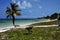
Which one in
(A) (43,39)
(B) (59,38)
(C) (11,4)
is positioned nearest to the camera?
(A) (43,39)

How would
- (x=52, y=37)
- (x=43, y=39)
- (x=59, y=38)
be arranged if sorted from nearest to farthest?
(x=43, y=39) < (x=59, y=38) < (x=52, y=37)

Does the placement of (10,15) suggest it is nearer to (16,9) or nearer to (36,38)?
(16,9)

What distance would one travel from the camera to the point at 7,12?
6775cm

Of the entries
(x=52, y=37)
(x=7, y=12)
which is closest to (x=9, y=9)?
(x=7, y=12)

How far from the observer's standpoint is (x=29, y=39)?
1240 centimetres

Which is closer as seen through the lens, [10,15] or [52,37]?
[52,37]

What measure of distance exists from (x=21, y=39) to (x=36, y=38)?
120cm

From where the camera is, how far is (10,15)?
68.3 m

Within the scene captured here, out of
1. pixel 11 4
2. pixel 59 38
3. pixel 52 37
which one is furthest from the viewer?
pixel 11 4

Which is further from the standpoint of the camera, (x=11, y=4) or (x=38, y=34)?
(x=11, y=4)

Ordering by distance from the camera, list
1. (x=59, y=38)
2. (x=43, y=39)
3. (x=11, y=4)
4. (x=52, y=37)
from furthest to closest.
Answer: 1. (x=11, y=4)
2. (x=52, y=37)
3. (x=59, y=38)
4. (x=43, y=39)

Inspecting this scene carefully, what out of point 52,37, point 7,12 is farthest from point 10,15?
point 52,37

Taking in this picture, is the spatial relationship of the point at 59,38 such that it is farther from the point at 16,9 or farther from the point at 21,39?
the point at 16,9

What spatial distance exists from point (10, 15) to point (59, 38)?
55.8 meters
